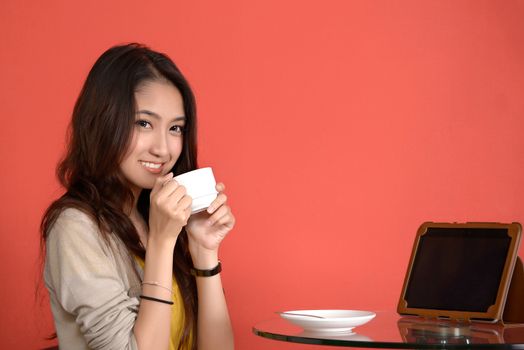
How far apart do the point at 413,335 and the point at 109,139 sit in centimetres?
69

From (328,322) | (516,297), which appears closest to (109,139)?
(328,322)

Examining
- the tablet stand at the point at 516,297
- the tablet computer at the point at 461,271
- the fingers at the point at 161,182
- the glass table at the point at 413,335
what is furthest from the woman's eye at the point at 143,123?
the tablet stand at the point at 516,297

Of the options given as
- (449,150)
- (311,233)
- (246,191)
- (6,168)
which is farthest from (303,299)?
(6,168)

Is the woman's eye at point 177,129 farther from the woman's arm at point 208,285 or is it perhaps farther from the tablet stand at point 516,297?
the tablet stand at point 516,297

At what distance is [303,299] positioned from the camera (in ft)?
8.40

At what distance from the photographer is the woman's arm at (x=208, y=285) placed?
183cm

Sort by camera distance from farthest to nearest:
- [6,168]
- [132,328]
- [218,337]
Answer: [6,168] → [218,337] → [132,328]

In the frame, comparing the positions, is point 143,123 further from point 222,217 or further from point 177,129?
point 222,217

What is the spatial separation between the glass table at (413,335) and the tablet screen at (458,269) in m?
0.05

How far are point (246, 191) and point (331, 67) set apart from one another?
46 centimetres

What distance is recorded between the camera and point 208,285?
183 cm

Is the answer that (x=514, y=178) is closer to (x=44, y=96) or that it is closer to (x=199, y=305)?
(x=199, y=305)

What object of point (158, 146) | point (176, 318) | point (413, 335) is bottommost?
point (176, 318)

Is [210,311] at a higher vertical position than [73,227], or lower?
lower
